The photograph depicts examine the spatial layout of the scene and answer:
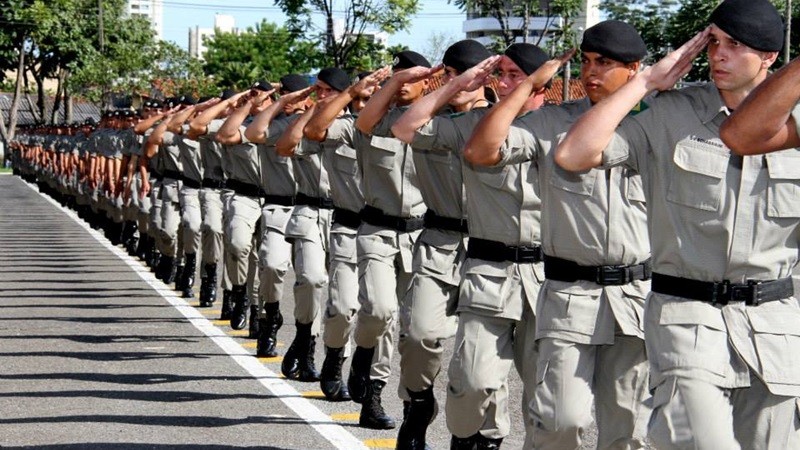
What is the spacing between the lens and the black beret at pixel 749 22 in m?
4.77

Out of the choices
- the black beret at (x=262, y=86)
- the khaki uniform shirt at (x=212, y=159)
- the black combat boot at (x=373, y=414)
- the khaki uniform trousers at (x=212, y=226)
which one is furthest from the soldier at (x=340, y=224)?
the khaki uniform trousers at (x=212, y=226)

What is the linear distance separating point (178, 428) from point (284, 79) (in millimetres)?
3685

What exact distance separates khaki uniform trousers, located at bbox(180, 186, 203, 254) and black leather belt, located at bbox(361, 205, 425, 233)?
282 inches

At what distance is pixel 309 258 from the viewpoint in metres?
10.3

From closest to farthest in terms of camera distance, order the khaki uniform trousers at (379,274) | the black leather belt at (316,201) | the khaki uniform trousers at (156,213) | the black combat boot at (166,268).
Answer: the khaki uniform trousers at (379,274), the black leather belt at (316,201), the black combat boot at (166,268), the khaki uniform trousers at (156,213)

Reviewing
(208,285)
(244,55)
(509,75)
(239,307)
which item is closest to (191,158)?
(208,285)

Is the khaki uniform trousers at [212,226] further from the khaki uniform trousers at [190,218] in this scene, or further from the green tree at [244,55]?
the green tree at [244,55]

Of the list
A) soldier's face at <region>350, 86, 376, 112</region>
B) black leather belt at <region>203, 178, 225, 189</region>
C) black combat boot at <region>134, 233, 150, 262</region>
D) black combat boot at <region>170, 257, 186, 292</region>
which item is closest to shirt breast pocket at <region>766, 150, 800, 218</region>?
soldier's face at <region>350, 86, 376, 112</region>

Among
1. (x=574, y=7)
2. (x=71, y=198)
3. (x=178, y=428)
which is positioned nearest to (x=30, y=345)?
(x=178, y=428)

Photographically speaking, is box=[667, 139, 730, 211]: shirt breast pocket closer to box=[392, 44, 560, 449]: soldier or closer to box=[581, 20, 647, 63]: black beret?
box=[581, 20, 647, 63]: black beret

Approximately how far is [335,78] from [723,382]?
17.9ft

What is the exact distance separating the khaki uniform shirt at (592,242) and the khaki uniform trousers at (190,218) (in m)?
9.99

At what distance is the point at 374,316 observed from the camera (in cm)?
866

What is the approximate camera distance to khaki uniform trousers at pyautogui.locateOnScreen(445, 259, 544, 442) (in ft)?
21.6
